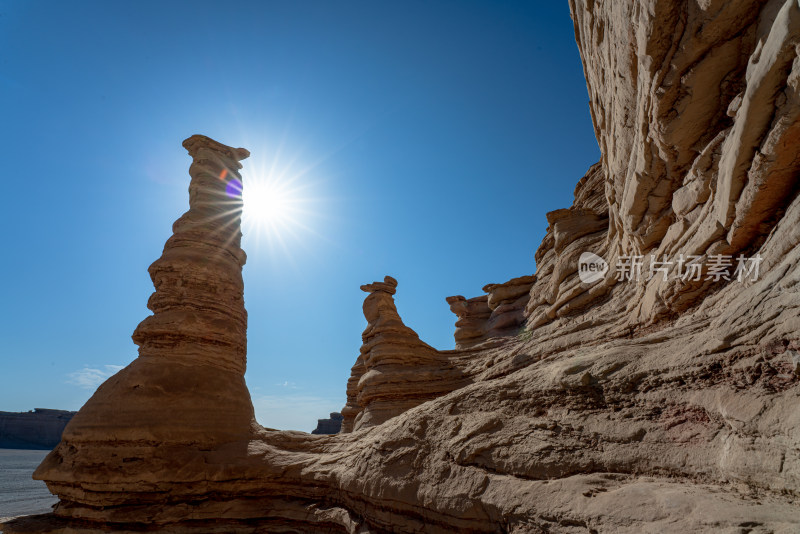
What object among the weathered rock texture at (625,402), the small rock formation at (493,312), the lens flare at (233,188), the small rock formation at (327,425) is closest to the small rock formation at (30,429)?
the small rock formation at (327,425)

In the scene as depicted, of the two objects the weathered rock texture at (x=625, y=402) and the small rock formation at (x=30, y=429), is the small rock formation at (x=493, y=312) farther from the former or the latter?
the small rock formation at (x=30, y=429)

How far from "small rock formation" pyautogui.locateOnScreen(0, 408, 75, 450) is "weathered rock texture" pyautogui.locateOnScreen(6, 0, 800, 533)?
9325cm

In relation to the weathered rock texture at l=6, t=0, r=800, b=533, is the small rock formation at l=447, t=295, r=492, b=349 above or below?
above

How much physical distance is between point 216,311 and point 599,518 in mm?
9264

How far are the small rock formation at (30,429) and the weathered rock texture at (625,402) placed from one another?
9325 centimetres

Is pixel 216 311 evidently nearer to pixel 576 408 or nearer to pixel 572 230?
pixel 576 408

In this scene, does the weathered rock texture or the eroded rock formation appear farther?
the eroded rock formation

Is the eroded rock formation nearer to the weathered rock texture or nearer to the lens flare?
the weathered rock texture

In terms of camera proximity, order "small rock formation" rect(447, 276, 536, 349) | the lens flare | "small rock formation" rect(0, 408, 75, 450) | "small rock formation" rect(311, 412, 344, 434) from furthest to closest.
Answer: "small rock formation" rect(0, 408, 75, 450), "small rock formation" rect(311, 412, 344, 434), "small rock formation" rect(447, 276, 536, 349), the lens flare

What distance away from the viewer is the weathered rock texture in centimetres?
295

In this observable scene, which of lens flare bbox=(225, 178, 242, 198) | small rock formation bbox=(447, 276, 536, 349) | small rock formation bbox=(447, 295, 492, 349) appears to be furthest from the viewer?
small rock formation bbox=(447, 295, 492, 349)

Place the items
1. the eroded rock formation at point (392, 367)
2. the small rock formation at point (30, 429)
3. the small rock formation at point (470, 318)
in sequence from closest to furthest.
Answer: the eroded rock formation at point (392, 367), the small rock formation at point (470, 318), the small rock formation at point (30, 429)

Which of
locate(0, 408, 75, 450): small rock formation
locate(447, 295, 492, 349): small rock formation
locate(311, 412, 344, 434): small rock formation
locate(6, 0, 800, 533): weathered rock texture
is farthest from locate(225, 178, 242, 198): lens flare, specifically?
locate(0, 408, 75, 450): small rock formation

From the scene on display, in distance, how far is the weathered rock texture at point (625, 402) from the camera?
2953mm
